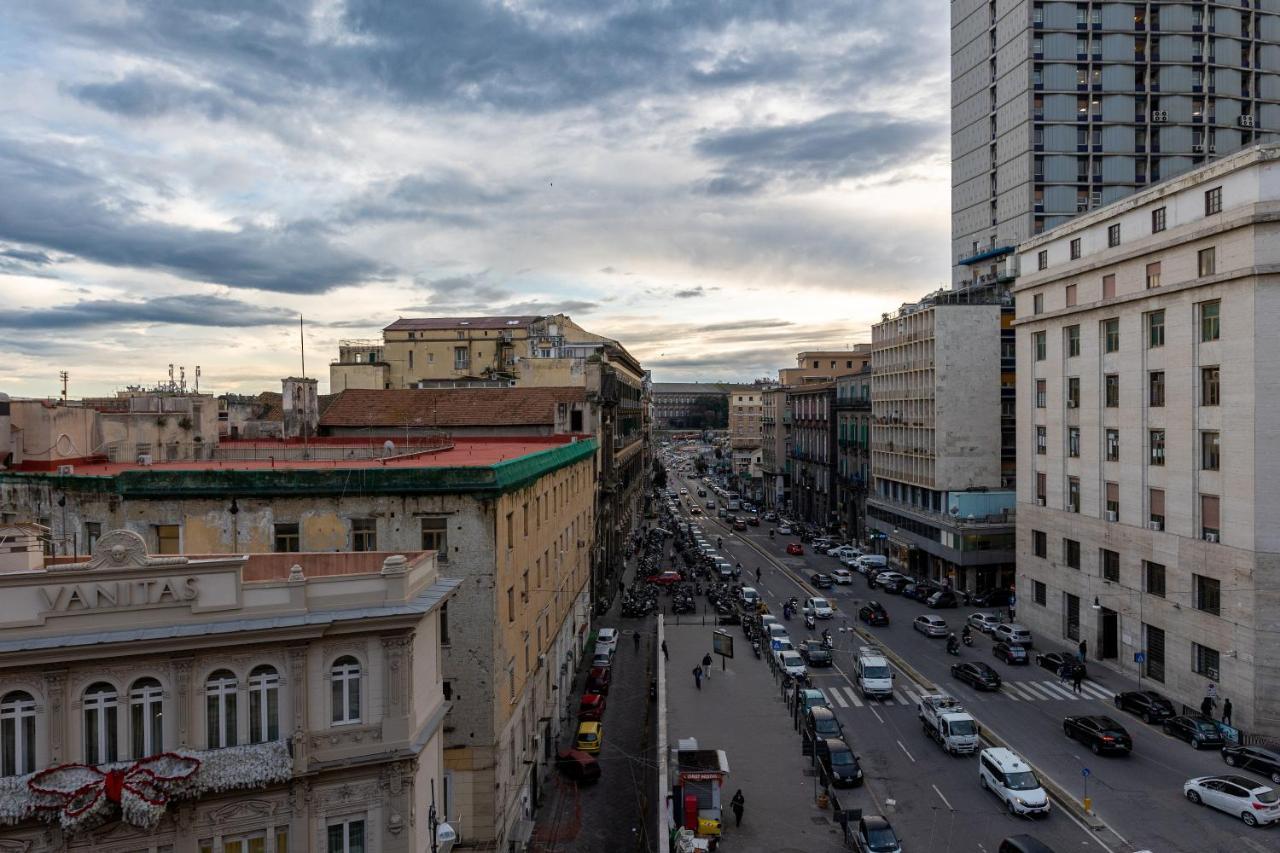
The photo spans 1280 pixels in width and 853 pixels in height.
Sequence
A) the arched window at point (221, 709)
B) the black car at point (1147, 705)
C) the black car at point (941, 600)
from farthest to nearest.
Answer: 1. the black car at point (941, 600)
2. the black car at point (1147, 705)
3. the arched window at point (221, 709)

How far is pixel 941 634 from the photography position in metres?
59.8

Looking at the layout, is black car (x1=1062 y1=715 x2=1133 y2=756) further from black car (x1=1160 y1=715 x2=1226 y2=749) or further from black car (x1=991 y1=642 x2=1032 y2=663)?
black car (x1=991 y1=642 x2=1032 y2=663)

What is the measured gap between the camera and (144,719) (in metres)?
19.2

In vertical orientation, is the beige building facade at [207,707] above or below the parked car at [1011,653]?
above

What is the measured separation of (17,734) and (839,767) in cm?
2788

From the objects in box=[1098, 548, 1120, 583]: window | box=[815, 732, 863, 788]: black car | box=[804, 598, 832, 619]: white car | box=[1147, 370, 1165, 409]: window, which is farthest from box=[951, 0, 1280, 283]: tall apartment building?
box=[815, 732, 863, 788]: black car

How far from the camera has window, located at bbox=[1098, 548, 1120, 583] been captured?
171 ft

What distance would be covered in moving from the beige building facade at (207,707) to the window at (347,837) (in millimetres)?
34

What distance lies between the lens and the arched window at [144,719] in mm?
19156

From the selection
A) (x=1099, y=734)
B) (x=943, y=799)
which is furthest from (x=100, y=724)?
(x=1099, y=734)

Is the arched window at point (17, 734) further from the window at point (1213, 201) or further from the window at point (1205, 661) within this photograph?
the window at point (1213, 201)

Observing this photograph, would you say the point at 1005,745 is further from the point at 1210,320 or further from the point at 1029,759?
the point at 1210,320

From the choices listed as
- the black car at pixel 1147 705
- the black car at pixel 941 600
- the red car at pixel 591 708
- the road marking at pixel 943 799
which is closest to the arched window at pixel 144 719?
the road marking at pixel 943 799

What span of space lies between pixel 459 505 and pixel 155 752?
40.1 ft
